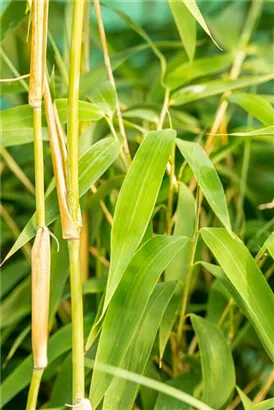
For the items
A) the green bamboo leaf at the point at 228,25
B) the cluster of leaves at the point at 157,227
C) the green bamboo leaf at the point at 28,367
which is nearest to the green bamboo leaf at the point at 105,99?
the cluster of leaves at the point at 157,227

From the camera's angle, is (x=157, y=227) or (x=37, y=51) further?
(x=157, y=227)

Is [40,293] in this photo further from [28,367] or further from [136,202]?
[28,367]

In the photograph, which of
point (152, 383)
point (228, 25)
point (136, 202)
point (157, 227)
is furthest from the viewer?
point (228, 25)

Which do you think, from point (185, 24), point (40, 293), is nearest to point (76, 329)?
point (40, 293)

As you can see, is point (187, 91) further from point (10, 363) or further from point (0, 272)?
point (10, 363)

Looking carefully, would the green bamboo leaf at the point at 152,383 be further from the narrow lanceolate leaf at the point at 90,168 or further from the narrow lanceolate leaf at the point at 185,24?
the narrow lanceolate leaf at the point at 185,24

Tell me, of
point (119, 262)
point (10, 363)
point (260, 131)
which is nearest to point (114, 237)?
point (119, 262)

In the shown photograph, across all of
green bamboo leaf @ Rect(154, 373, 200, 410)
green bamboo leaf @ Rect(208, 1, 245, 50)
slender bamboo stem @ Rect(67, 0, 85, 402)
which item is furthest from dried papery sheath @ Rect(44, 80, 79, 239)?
green bamboo leaf @ Rect(208, 1, 245, 50)
